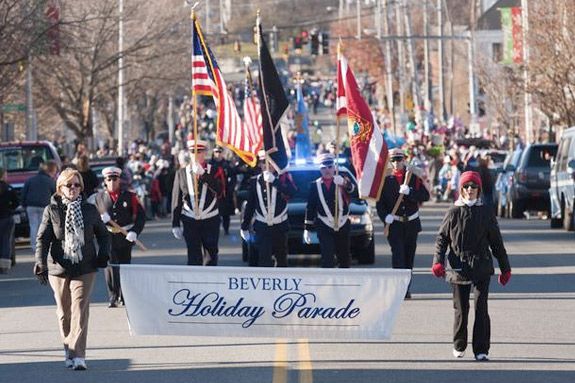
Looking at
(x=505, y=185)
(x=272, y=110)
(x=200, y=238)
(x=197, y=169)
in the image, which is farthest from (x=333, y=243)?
(x=505, y=185)

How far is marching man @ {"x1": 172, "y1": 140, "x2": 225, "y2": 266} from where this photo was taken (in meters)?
18.7

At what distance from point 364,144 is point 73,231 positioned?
6.03m

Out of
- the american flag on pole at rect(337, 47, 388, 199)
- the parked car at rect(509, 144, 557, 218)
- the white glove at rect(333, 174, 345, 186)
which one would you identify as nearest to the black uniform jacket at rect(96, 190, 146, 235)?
the white glove at rect(333, 174, 345, 186)

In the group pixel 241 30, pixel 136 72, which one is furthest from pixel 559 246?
pixel 241 30

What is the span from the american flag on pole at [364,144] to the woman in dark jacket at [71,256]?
5678 mm

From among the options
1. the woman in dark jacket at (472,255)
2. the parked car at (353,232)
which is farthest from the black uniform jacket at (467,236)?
the parked car at (353,232)

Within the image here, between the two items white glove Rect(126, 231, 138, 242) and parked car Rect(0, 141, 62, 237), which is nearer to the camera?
white glove Rect(126, 231, 138, 242)

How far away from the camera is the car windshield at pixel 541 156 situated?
37.8 meters

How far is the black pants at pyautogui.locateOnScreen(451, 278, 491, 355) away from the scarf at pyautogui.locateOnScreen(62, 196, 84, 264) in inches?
125

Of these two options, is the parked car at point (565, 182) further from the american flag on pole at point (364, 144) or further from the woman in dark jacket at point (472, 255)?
the woman in dark jacket at point (472, 255)

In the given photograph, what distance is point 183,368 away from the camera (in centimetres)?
→ 1310

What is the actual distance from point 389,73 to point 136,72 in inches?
1206

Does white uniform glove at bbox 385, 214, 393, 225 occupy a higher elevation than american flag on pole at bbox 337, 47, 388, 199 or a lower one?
lower

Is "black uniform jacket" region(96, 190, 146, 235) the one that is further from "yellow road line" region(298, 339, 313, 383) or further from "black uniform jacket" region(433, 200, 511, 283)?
"black uniform jacket" region(433, 200, 511, 283)
